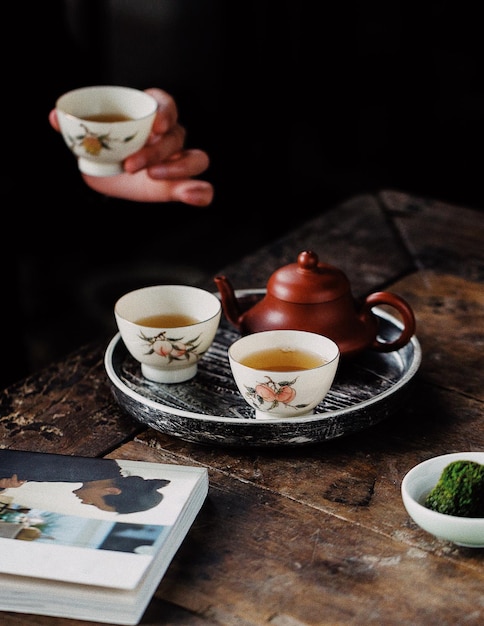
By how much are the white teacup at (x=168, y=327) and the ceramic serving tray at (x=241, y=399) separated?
25 mm

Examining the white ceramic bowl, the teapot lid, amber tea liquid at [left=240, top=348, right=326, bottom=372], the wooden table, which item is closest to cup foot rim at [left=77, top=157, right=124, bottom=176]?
the wooden table

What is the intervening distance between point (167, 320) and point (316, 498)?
13.4 inches

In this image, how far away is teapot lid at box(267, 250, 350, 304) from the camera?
3.65 feet

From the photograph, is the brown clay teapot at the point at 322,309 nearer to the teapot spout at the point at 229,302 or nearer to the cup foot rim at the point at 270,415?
the teapot spout at the point at 229,302

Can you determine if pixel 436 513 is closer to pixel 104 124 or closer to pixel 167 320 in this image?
pixel 167 320

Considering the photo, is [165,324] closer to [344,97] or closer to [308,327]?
[308,327]

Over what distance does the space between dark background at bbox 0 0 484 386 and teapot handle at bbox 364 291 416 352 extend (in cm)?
151

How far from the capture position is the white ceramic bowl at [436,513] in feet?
2.66

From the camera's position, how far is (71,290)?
2.76 m

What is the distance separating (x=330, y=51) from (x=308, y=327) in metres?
2.64

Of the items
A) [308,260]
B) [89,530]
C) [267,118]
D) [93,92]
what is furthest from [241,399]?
[267,118]

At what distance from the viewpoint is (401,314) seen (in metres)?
1.12

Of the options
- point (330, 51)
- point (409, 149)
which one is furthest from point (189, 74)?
point (409, 149)

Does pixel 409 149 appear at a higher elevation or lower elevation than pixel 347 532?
lower
